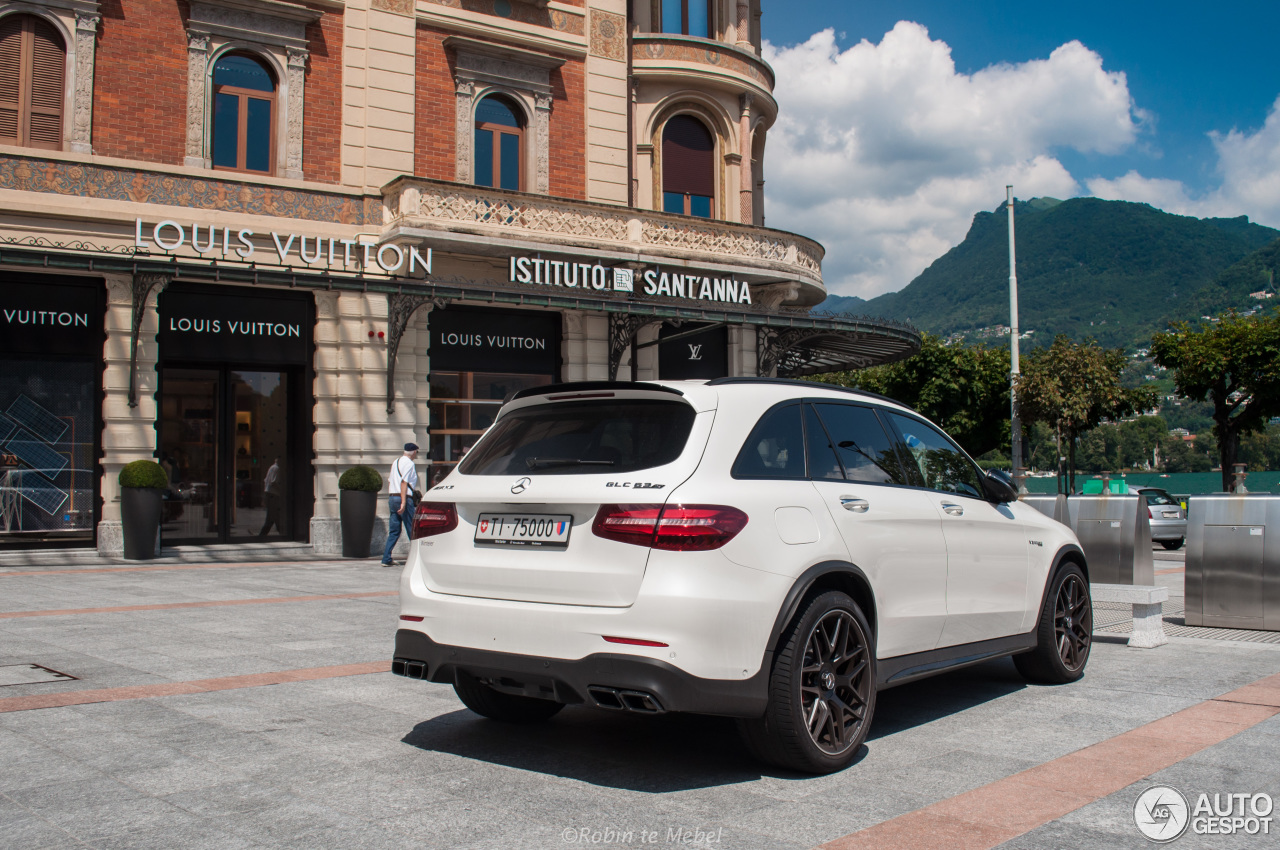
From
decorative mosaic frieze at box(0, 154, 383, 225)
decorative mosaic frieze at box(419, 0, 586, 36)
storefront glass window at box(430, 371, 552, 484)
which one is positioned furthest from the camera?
decorative mosaic frieze at box(419, 0, 586, 36)

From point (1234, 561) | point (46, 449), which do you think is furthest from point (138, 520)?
point (1234, 561)

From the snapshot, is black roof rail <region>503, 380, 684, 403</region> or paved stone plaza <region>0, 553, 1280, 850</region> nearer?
paved stone plaza <region>0, 553, 1280, 850</region>

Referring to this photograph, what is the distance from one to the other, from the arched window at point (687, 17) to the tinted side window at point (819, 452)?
19.5m

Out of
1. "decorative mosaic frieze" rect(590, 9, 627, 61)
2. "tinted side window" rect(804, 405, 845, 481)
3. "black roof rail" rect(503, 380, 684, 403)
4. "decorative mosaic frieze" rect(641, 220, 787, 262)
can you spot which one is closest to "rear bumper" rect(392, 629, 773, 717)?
"tinted side window" rect(804, 405, 845, 481)

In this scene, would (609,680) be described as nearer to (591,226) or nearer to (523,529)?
(523,529)

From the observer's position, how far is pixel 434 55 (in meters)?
19.0

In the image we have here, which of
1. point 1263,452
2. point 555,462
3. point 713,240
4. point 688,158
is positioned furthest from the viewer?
point 1263,452

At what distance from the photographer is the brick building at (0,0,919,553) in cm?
1570

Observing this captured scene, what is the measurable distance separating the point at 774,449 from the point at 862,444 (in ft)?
2.68

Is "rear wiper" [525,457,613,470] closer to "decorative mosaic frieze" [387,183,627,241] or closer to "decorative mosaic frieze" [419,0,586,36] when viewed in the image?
"decorative mosaic frieze" [387,183,627,241]

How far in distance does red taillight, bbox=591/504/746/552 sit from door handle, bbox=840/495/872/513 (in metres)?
0.80

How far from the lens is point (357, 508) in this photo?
16.6m

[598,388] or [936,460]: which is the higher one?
[598,388]

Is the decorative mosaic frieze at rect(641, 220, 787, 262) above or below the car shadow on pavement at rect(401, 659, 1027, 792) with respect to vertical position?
above
